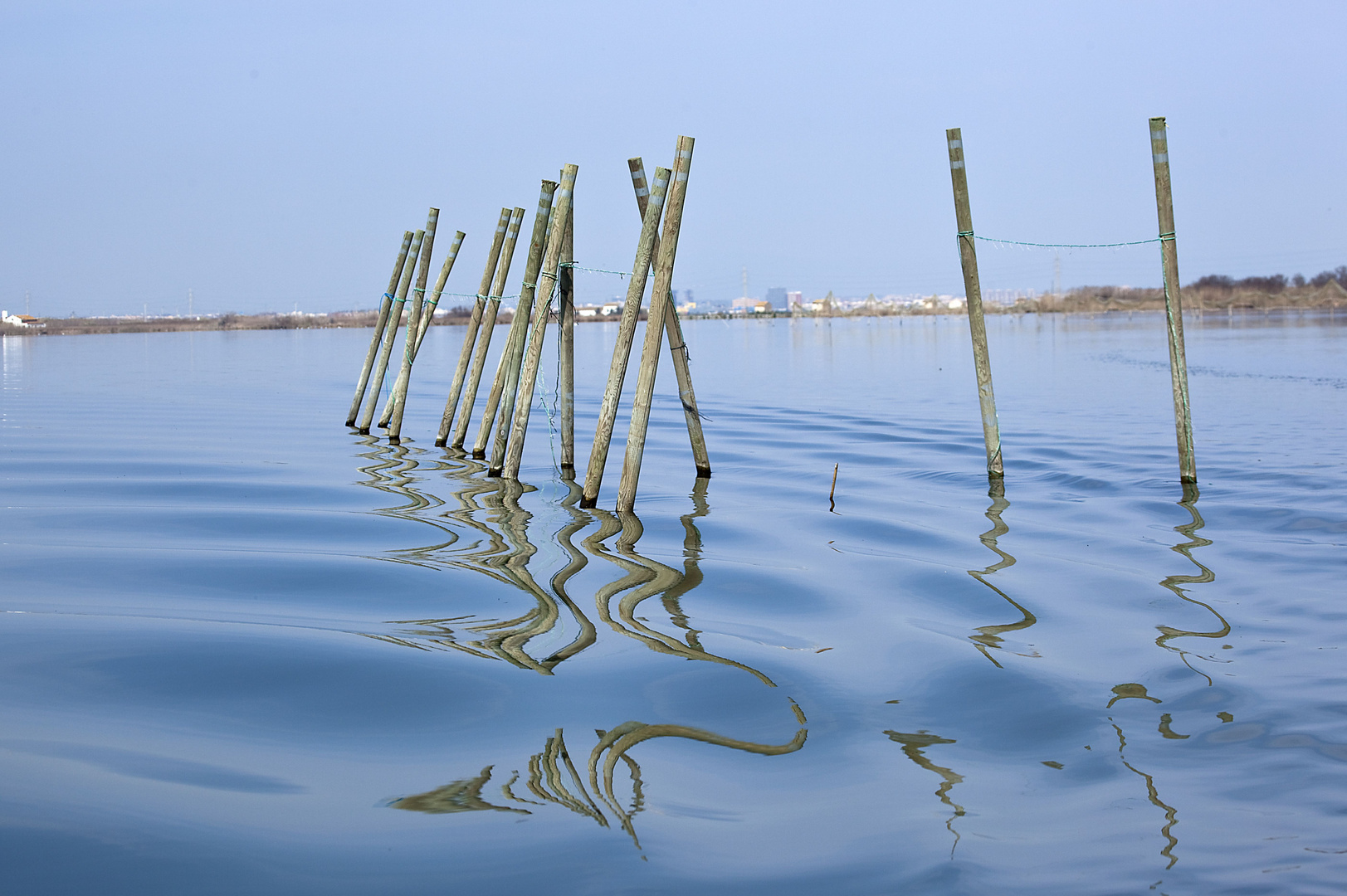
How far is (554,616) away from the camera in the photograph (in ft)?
21.0

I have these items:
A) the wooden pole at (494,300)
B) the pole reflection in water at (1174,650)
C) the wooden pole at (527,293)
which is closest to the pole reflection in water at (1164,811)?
the pole reflection in water at (1174,650)

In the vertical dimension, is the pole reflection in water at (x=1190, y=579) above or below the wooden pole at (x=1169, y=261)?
below

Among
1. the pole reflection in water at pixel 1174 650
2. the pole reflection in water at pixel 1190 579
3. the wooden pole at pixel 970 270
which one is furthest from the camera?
the wooden pole at pixel 970 270

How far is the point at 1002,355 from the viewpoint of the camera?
4247 cm

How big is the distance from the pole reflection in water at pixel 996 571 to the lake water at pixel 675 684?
0.04 m

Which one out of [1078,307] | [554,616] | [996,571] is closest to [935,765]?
[554,616]

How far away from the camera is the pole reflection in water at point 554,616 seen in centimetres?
405

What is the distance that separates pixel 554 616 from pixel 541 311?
219 inches

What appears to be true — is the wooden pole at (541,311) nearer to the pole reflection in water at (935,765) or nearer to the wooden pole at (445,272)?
the wooden pole at (445,272)

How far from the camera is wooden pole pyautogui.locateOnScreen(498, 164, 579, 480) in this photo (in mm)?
11094

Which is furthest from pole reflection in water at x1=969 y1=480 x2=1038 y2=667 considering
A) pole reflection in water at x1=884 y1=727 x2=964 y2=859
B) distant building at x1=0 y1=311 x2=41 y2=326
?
distant building at x1=0 y1=311 x2=41 y2=326

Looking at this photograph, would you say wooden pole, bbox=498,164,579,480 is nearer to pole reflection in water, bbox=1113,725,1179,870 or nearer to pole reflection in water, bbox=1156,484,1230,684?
pole reflection in water, bbox=1156,484,1230,684

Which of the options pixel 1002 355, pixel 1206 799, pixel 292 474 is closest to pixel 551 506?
pixel 292 474

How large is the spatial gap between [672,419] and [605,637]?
14.2 meters
